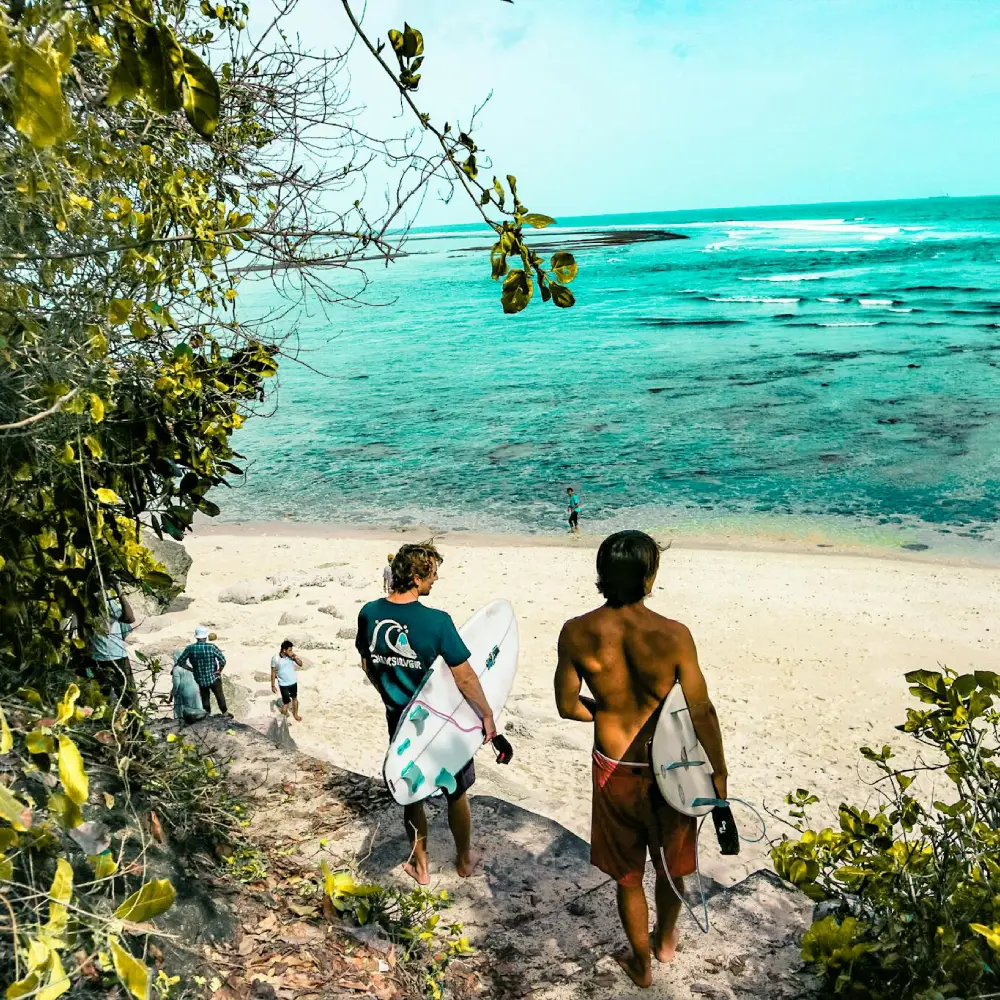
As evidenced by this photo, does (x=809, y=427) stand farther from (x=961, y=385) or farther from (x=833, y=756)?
(x=833, y=756)

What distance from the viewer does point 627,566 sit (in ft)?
11.2

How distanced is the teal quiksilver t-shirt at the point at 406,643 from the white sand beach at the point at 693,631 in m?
1.18

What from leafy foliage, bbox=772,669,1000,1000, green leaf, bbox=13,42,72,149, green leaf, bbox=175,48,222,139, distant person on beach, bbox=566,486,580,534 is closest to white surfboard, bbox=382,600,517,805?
leafy foliage, bbox=772,669,1000,1000

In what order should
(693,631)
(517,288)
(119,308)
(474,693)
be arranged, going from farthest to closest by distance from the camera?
(693,631) → (474,693) → (119,308) → (517,288)

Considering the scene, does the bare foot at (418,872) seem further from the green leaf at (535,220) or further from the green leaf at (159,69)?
the green leaf at (159,69)

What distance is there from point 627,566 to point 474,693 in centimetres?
111

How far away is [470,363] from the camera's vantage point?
42.7m

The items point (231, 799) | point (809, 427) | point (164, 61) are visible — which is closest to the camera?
point (164, 61)

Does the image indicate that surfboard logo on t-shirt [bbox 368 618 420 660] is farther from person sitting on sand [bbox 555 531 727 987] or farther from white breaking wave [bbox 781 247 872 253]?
white breaking wave [bbox 781 247 872 253]

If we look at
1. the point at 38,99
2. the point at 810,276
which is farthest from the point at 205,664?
the point at 810,276

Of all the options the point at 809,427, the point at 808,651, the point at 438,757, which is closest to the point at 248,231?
the point at 438,757

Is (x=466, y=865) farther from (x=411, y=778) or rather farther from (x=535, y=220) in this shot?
(x=535, y=220)

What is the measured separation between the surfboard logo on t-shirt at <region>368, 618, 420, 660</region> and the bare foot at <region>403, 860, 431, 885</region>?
3.50ft

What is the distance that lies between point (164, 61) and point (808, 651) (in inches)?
457
